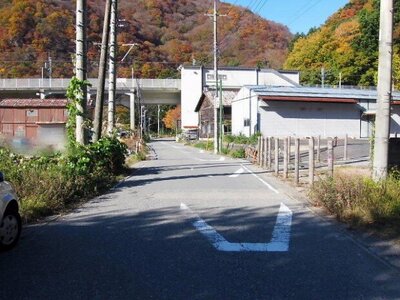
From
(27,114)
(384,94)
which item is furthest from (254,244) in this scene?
(27,114)

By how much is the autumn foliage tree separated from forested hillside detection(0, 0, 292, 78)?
123ft

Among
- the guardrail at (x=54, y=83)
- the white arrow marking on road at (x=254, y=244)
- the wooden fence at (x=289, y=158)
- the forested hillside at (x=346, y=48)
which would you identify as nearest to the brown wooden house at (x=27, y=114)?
the wooden fence at (x=289, y=158)

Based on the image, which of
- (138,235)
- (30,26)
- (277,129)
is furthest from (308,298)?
(30,26)

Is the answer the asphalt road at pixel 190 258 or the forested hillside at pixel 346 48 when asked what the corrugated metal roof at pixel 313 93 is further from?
the asphalt road at pixel 190 258

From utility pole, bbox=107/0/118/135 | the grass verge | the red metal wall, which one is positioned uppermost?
utility pole, bbox=107/0/118/135

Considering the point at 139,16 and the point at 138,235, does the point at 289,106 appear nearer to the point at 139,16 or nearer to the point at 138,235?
the point at 139,16

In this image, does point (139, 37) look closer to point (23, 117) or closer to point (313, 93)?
point (313, 93)

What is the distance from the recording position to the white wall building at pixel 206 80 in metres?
79.8

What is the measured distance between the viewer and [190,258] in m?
6.23

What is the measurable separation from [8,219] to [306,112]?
4125 centimetres

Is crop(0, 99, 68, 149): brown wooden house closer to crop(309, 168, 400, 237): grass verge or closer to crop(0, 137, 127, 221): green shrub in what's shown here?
crop(0, 137, 127, 221): green shrub

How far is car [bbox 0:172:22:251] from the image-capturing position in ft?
21.0

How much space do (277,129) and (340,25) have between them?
53.3 metres

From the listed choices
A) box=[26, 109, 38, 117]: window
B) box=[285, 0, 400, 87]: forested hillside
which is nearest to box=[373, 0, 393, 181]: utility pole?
box=[26, 109, 38, 117]: window
